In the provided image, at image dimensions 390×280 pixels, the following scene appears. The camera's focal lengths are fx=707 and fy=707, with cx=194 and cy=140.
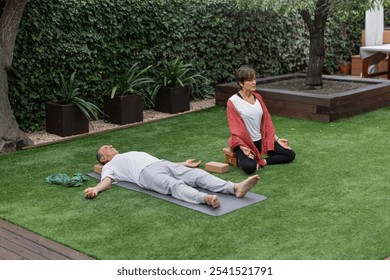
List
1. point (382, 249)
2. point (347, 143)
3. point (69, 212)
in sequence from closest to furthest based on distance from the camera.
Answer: point (382, 249), point (69, 212), point (347, 143)

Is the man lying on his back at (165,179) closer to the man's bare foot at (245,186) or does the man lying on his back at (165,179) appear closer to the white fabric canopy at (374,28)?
the man's bare foot at (245,186)

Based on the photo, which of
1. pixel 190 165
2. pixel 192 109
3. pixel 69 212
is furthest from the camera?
pixel 192 109

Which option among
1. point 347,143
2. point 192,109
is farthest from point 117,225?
point 192,109

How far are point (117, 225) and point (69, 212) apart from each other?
0.55m

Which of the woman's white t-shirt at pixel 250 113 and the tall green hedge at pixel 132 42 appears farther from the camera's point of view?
the tall green hedge at pixel 132 42

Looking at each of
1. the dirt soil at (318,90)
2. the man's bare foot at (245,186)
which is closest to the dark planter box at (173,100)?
the dirt soil at (318,90)

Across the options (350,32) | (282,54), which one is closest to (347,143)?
(282,54)

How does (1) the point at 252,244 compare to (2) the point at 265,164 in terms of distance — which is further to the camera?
(2) the point at 265,164

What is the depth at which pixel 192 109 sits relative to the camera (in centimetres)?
1041

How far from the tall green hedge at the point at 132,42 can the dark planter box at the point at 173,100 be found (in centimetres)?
58

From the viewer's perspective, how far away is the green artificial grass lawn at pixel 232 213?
4777 millimetres

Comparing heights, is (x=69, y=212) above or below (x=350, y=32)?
below

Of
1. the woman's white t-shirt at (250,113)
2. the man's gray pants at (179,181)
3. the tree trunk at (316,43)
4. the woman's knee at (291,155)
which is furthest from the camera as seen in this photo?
the tree trunk at (316,43)

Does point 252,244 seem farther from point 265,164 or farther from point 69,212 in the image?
point 265,164
